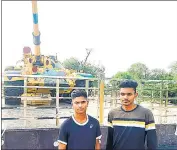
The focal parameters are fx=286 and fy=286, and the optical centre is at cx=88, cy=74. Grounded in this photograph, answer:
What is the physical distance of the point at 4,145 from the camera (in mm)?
4395

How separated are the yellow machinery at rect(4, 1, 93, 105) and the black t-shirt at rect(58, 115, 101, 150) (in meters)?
6.93

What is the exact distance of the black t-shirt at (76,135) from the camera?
238 cm

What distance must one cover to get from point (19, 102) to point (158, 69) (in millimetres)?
28861

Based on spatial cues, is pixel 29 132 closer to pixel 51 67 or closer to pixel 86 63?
pixel 51 67

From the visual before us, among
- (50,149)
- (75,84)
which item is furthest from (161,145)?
(75,84)

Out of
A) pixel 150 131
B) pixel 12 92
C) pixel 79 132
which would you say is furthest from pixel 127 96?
pixel 12 92

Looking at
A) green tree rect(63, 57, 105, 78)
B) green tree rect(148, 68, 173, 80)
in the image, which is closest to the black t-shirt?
green tree rect(148, 68, 173, 80)

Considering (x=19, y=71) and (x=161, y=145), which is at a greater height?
(x=19, y=71)

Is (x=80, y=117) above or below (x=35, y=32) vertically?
below

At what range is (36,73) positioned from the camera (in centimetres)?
1048

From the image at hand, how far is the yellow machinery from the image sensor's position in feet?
31.3

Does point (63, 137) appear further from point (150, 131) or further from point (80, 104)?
point (150, 131)

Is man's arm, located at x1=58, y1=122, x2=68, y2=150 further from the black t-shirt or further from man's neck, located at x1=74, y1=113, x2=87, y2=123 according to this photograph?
man's neck, located at x1=74, y1=113, x2=87, y2=123

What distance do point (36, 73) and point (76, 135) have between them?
27.3 ft
